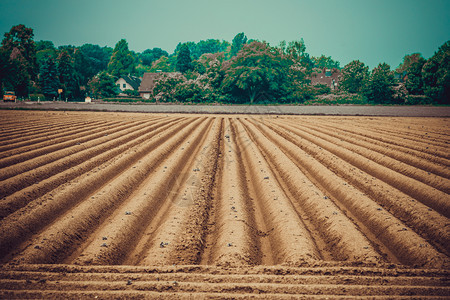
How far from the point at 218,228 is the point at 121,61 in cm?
7393

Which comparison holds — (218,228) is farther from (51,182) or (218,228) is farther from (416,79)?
(416,79)

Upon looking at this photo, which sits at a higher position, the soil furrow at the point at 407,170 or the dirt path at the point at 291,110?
the dirt path at the point at 291,110

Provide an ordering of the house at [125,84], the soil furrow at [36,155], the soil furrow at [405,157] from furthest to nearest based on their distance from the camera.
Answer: the house at [125,84] → the soil furrow at [405,157] → the soil furrow at [36,155]

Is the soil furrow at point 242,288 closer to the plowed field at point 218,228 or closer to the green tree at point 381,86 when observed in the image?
the plowed field at point 218,228

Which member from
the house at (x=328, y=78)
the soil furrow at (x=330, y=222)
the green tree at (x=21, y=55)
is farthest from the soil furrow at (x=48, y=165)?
the house at (x=328, y=78)

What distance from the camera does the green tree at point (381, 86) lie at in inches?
1366

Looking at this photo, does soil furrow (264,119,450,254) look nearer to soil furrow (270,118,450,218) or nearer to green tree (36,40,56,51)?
soil furrow (270,118,450,218)

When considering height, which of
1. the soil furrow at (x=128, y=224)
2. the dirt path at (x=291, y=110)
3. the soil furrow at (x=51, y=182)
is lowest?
the soil furrow at (x=128, y=224)

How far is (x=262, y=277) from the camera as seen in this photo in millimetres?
2875

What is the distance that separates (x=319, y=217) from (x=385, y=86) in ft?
122

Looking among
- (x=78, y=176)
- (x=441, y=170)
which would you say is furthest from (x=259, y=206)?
(x=441, y=170)

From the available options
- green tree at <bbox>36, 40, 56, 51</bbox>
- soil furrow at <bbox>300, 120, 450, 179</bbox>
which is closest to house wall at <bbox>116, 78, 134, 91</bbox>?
green tree at <bbox>36, 40, 56, 51</bbox>

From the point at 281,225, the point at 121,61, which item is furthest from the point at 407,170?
the point at 121,61

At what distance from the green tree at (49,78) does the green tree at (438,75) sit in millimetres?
53036
